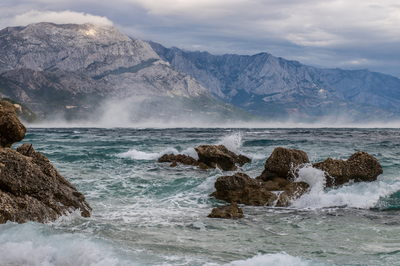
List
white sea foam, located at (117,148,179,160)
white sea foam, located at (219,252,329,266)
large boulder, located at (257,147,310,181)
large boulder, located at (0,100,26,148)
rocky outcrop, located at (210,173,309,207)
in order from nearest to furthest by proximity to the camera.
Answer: white sea foam, located at (219,252,329,266) < rocky outcrop, located at (210,173,309,207) < large boulder, located at (0,100,26,148) < large boulder, located at (257,147,310,181) < white sea foam, located at (117,148,179,160)

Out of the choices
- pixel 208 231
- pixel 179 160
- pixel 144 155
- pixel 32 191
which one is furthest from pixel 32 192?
pixel 144 155

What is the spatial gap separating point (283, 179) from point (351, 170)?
3264mm

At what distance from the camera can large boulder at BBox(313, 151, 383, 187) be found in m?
13.8

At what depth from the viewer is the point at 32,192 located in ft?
27.5

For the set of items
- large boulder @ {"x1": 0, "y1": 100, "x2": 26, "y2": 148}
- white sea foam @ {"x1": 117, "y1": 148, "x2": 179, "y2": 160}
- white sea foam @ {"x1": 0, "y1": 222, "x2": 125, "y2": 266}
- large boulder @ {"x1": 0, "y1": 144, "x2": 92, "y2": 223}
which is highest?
large boulder @ {"x1": 0, "y1": 100, "x2": 26, "y2": 148}

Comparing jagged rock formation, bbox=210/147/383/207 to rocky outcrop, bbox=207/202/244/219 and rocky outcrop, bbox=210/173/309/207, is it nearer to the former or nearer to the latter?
rocky outcrop, bbox=210/173/309/207

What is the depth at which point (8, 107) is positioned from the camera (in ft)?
44.5

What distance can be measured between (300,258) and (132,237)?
13.5 ft

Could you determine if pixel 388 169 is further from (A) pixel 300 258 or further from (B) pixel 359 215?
(A) pixel 300 258

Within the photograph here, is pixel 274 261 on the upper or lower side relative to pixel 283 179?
lower

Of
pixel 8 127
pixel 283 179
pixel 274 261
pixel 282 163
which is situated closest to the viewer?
pixel 274 261

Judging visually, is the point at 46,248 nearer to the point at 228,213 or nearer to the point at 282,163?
the point at 228,213

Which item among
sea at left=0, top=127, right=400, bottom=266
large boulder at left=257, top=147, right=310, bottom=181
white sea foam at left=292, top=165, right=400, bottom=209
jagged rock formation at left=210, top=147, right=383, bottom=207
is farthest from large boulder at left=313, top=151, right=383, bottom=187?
large boulder at left=257, top=147, right=310, bottom=181

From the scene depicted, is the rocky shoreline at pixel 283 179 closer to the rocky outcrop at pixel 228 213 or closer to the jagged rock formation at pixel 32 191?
the rocky outcrop at pixel 228 213
